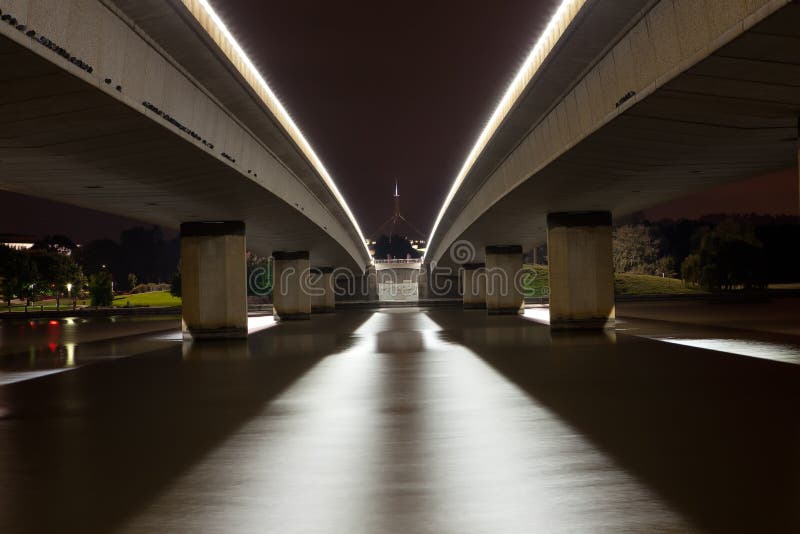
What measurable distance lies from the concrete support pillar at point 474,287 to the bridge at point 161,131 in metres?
39.2

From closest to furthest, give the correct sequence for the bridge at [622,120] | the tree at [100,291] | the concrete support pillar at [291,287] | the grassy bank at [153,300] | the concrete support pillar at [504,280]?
the bridge at [622,120] < the concrete support pillar at [291,287] < the concrete support pillar at [504,280] < the tree at [100,291] < the grassy bank at [153,300]

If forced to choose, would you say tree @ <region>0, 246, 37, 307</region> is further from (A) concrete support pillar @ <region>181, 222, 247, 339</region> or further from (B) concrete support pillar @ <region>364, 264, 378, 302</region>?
(A) concrete support pillar @ <region>181, 222, 247, 339</region>

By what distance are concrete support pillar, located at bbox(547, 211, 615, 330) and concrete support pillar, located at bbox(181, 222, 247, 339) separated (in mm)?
13671

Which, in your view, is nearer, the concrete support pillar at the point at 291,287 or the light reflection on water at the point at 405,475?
the light reflection on water at the point at 405,475

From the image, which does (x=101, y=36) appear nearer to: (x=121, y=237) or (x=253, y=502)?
(x=253, y=502)

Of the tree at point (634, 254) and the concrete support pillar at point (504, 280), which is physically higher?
the tree at point (634, 254)

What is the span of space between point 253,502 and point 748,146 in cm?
1684

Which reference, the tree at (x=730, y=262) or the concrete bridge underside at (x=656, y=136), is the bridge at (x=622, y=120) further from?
the tree at (x=730, y=262)

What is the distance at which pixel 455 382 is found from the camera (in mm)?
17547

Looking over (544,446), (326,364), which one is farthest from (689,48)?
(326,364)

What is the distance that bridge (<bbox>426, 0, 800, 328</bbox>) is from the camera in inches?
495

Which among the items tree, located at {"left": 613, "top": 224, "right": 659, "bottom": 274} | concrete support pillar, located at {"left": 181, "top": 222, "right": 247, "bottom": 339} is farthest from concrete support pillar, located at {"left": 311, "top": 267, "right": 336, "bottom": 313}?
tree, located at {"left": 613, "top": 224, "right": 659, "bottom": 274}

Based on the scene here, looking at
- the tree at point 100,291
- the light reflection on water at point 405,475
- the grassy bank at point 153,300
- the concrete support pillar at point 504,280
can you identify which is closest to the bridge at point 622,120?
the light reflection on water at point 405,475

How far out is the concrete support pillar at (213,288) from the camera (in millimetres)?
35281
